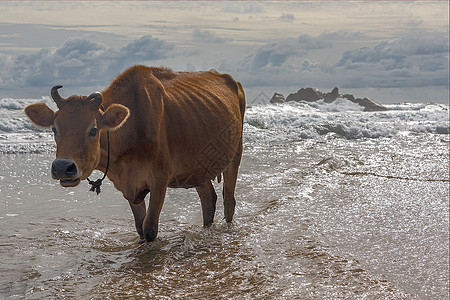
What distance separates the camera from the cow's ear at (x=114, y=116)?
4316mm

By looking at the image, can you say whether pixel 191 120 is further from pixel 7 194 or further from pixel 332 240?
pixel 7 194

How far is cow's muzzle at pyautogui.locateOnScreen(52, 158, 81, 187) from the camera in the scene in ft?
12.7

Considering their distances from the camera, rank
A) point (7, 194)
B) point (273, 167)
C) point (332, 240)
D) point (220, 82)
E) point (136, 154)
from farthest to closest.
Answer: point (273, 167), point (7, 194), point (220, 82), point (332, 240), point (136, 154)

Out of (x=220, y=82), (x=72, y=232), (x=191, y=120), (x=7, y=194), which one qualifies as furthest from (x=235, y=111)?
(x=7, y=194)

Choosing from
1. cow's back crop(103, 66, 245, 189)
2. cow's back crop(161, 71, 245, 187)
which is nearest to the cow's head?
cow's back crop(103, 66, 245, 189)

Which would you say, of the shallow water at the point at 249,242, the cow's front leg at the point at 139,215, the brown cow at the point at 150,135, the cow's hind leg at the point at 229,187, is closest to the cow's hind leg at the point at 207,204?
the brown cow at the point at 150,135

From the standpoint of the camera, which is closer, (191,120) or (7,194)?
(191,120)

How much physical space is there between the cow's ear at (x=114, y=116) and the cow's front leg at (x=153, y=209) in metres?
A: 0.80

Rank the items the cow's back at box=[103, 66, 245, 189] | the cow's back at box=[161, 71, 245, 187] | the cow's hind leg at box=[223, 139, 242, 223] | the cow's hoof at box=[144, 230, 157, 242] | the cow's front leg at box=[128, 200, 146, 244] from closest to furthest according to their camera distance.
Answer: the cow's back at box=[103, 66, 245, 189] < the cow's hoof at box=[144, 230, 157, 242] < the cow's back at box=[161, 71, 245, 187] < the cow's front leg at box=[128, 200, 146, 244] < the cow's hind leg at box=[223, 139, 242, 223]

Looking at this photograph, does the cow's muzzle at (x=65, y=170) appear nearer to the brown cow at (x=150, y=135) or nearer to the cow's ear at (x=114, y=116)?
the brown cow at (x=150, y=135)

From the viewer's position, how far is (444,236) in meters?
5.45

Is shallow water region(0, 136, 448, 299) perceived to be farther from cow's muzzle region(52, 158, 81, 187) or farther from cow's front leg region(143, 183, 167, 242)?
cow's muzzle region(52, 158, 81, 187)

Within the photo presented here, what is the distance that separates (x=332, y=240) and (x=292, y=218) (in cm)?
103

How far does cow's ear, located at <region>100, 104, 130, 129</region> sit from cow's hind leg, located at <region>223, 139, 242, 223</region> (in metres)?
2.26
